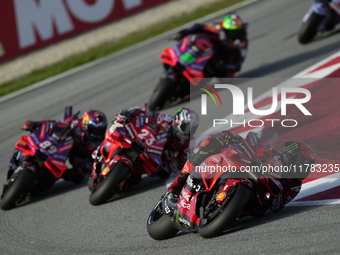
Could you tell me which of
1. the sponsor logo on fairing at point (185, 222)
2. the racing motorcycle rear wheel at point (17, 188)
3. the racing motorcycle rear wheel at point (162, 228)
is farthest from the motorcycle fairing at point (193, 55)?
the sponsor logo on fairing at point (185, 222)

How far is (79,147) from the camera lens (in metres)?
7.61

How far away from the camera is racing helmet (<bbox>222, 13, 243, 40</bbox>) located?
975 centimetres

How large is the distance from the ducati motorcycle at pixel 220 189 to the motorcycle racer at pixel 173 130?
1.87 m

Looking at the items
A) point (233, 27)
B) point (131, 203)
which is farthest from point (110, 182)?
point (233, 27)

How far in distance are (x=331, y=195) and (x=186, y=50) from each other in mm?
5756

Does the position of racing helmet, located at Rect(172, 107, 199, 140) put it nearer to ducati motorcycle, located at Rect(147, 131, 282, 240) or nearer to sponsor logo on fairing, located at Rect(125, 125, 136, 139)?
sponsor logo on fairing, located at Rect(125, 125, 136, 139)

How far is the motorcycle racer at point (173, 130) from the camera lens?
20.9ft

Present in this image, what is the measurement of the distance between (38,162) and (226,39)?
16.9ft

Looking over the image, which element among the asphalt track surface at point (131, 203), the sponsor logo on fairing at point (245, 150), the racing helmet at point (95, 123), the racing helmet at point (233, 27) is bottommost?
the asphalt track surface at point (131, 203)

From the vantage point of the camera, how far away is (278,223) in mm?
4336

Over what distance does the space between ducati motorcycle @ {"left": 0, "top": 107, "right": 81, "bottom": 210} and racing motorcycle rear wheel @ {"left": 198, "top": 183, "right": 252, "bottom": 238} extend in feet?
12.3

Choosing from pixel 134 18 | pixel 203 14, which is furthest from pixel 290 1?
pixel 134 18

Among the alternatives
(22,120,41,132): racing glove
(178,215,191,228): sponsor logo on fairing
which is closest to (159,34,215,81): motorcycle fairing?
(22,120,41,132): racing glove

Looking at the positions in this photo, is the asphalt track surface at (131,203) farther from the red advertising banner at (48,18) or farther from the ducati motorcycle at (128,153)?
the red advertising banner at (48,18)
